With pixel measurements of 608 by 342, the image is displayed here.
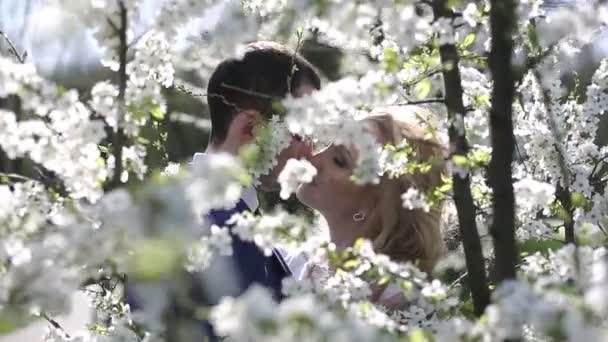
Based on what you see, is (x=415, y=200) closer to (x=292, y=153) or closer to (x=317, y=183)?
(x=292, y=153)

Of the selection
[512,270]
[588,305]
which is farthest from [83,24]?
[588,305]

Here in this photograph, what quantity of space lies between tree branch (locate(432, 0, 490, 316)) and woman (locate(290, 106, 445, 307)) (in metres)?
0.71

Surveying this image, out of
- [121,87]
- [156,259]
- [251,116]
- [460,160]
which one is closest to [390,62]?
[460,160]

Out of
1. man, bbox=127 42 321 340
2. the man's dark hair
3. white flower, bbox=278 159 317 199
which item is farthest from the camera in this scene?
the man's dark hair

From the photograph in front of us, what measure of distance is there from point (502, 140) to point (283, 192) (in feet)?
2.15

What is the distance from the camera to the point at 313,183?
288 cm

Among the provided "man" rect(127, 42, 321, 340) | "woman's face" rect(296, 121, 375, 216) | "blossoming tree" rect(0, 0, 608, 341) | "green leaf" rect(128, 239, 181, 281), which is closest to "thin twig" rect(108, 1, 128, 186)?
"blossoming tree" rect(0, 0, 608, 341)

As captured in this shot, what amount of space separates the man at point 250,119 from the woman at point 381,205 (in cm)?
11

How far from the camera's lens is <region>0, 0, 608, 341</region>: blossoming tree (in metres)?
1.04

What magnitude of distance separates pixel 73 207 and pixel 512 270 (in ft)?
2.34

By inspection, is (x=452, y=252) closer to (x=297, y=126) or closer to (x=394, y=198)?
(x=394, y=198)

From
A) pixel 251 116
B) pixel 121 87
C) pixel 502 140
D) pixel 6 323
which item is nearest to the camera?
pixel 6 323

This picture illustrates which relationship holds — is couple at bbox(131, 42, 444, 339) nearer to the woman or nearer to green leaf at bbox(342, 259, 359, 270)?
the woman

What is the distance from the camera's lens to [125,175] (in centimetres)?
A: 170
